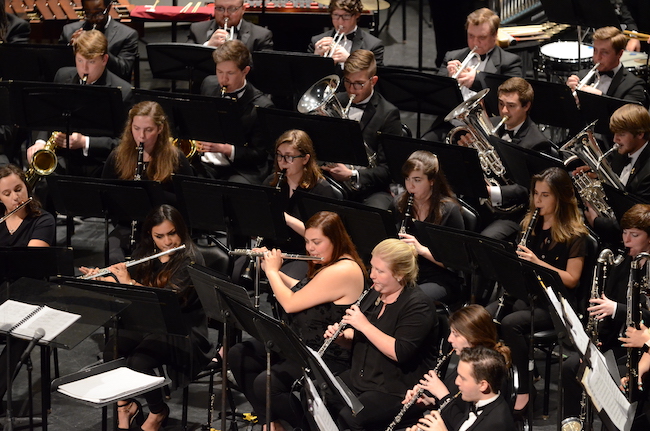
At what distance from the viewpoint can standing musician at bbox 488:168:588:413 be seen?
502 centimetres

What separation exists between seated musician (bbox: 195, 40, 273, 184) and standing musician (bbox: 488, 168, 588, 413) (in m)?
2.14

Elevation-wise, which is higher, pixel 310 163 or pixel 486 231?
pixel 310 163

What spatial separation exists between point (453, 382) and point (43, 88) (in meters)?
3.42

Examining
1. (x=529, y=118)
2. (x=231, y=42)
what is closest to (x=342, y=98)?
(x=231, y=42)

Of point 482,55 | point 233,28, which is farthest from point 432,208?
point 233,28

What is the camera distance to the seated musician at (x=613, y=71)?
6664 mm

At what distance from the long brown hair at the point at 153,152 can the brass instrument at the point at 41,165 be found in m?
0.59

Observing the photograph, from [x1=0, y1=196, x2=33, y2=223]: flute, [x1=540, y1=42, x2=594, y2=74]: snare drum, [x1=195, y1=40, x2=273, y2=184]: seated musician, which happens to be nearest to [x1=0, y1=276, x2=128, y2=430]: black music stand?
[x1=0, y1=196, x2=33, y2=223]: flute

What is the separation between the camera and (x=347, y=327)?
4.80 metres

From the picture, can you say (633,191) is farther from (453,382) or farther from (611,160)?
(453,382)

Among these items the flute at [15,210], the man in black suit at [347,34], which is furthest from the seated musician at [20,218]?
the man in black suit at [347,34]

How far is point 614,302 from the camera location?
461cm

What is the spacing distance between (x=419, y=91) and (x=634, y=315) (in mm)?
2591

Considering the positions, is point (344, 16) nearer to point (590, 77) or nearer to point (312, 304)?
point (590, 77)
